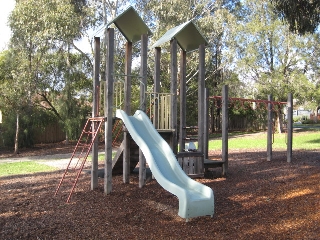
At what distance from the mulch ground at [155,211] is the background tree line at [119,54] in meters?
5.84

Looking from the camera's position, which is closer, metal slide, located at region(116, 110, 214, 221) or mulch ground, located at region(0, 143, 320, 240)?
mulch ground, located at region(0, 143, 320, 240)

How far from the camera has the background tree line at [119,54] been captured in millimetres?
17172

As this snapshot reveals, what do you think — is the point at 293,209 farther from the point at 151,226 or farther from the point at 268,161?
the point at 268,161

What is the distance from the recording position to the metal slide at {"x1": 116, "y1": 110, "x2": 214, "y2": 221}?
5.08 meters

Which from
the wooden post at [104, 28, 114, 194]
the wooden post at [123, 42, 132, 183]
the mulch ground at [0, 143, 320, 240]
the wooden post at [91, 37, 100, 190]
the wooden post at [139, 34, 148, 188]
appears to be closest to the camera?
the mulch ground at [0, 143, 320, 240]

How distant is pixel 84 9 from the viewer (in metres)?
21.4

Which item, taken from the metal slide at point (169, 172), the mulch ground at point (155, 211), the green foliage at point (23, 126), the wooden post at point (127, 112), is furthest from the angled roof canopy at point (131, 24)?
the green foliage at point (23, 126)

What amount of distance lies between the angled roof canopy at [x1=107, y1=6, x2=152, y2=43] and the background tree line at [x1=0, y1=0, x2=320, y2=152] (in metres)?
4.62

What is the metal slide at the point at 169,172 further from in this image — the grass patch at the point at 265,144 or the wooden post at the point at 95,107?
the grass patch at the point at 265,144

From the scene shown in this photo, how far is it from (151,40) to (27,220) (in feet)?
60.6

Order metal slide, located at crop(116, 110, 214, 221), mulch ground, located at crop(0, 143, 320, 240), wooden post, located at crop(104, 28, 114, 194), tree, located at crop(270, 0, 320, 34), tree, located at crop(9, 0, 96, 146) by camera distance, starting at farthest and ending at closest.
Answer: tree, located at crop(9, 0, 96, 146) < tree, located at crop(270, 0, 320, 34) < wooden post, located at crop(104, 28, 114, 194) < metal slide, located at crop(116, 110, 214, 221) < mulch ground, located at crop(0, 143, 320, 240)

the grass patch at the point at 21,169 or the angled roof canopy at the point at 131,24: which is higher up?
the angled roof canopy at the point at 131,24

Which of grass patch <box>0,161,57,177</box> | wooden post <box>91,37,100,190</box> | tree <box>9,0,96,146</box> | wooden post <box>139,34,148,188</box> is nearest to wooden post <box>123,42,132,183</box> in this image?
wooden post <box>139,34,148,188</box>

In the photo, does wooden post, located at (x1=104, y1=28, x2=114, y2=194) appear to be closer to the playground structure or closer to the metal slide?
the playground structure
